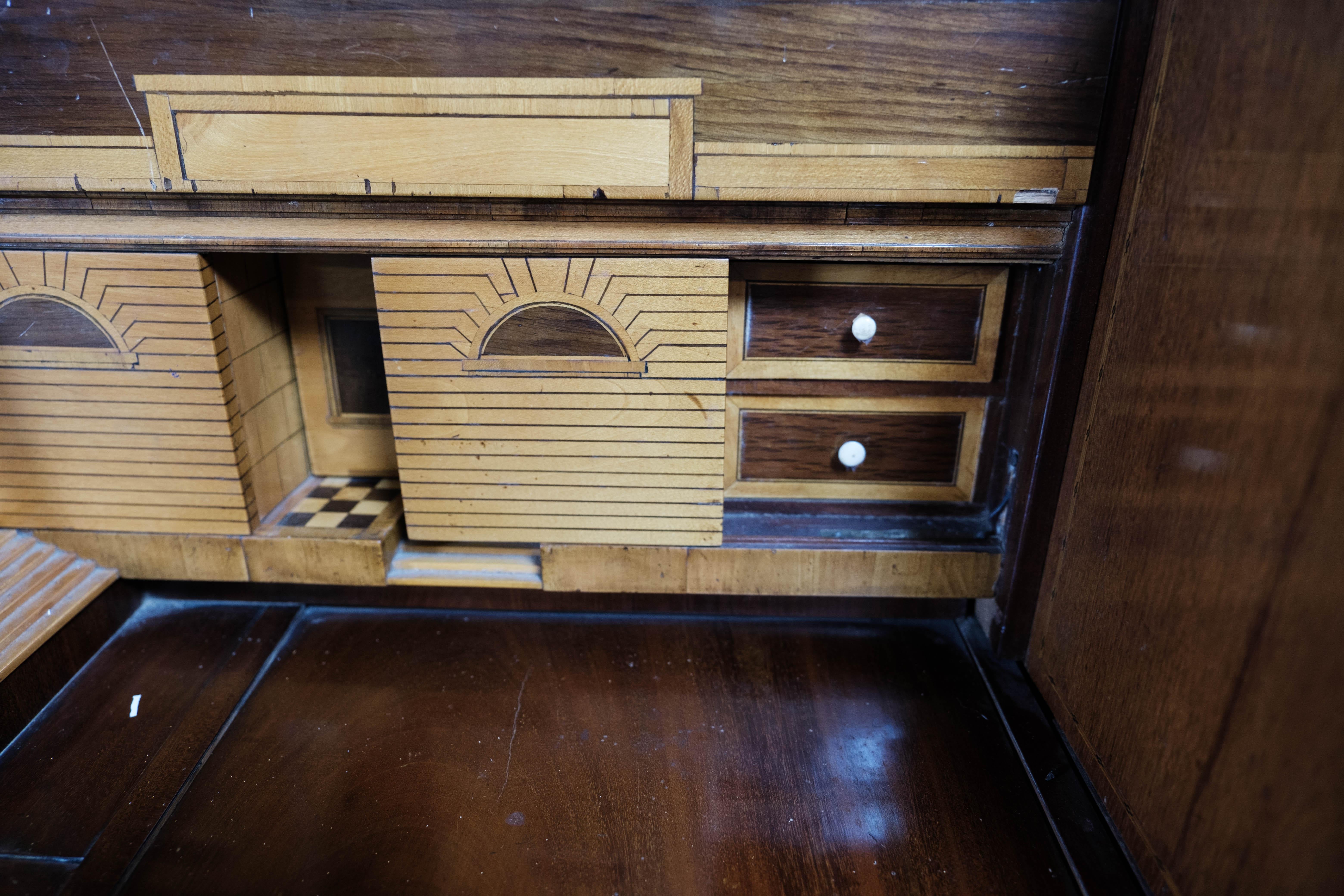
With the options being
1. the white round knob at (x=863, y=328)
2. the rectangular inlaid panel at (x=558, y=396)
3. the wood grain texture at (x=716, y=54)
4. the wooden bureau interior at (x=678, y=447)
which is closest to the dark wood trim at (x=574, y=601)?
the wooden bureau interior at (x=678, y=447)

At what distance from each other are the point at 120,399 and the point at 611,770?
810 millimetres

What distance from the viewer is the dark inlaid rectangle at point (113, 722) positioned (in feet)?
2.91

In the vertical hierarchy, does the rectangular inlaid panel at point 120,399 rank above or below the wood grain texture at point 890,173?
below

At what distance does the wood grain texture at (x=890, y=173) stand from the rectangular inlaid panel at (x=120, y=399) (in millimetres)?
680

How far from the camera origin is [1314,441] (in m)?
0.59

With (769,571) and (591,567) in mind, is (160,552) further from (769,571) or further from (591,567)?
(769,571)

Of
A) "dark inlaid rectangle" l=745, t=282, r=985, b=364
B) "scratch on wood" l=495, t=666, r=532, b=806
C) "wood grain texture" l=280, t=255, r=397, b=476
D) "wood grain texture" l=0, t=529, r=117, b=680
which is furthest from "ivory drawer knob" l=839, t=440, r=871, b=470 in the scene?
"wood grain texture" l=0, t=529, r=117, b=680

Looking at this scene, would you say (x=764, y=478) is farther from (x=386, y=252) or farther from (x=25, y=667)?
(x=25, y=667)

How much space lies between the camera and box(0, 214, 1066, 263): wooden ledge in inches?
39.0

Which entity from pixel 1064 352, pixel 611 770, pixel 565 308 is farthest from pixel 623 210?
pixel 611 770

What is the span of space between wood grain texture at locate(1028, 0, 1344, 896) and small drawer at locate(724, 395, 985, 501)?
0.26 meters

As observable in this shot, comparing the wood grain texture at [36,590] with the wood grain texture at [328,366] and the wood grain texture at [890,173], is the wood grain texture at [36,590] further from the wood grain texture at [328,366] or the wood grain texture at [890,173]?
the wood grain texture at [890,173]

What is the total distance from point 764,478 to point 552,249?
18.3 inches

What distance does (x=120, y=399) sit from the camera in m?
1.09
